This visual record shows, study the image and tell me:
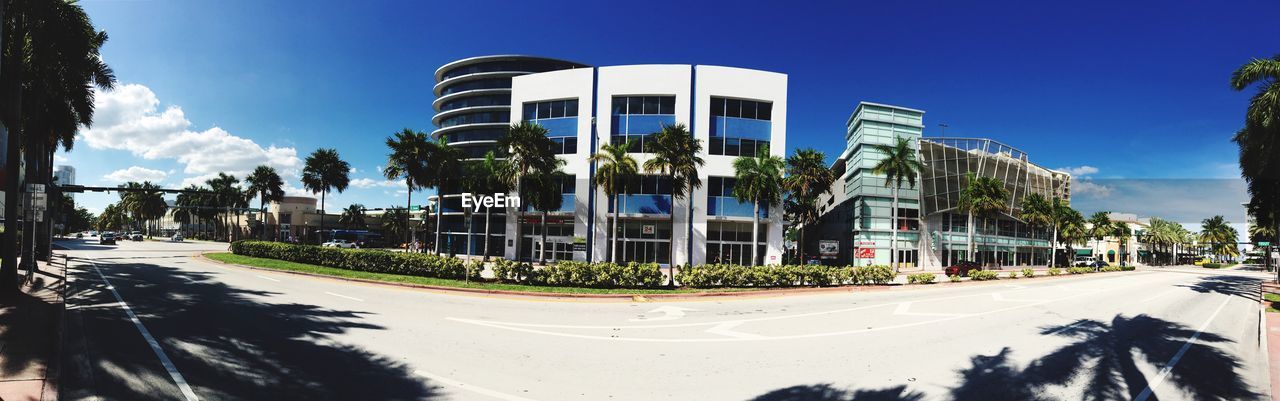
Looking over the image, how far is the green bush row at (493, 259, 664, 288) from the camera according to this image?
20.7 metres

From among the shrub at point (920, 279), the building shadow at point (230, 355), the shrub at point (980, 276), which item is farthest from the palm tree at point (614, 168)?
the shrub at point (980, 276)

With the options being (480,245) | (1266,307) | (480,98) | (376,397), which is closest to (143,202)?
(480,98)

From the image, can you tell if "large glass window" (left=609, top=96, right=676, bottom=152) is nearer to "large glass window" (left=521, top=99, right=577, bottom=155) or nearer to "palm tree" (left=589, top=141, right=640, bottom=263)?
"large glass window" (left=521, top=99, right=577, bottom=155)

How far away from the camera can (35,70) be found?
1859 centimetres

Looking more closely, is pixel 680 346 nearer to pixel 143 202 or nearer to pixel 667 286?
pixel 667 286

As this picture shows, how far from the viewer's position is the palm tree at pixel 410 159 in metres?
41.7

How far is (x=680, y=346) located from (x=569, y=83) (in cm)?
3285

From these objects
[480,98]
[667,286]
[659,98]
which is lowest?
[667,286]

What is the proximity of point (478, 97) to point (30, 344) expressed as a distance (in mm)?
64689

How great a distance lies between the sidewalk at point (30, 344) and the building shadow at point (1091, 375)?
999cm

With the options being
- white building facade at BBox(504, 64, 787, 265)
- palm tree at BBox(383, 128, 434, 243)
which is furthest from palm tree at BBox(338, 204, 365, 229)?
white building facade at BBox(504, 64, 787, 265)

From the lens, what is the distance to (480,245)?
46312mm

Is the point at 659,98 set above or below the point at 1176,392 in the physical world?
above

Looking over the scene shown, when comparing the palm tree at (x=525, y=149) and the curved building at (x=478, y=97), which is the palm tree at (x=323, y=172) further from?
the palm tree at (x=525, y=149)
